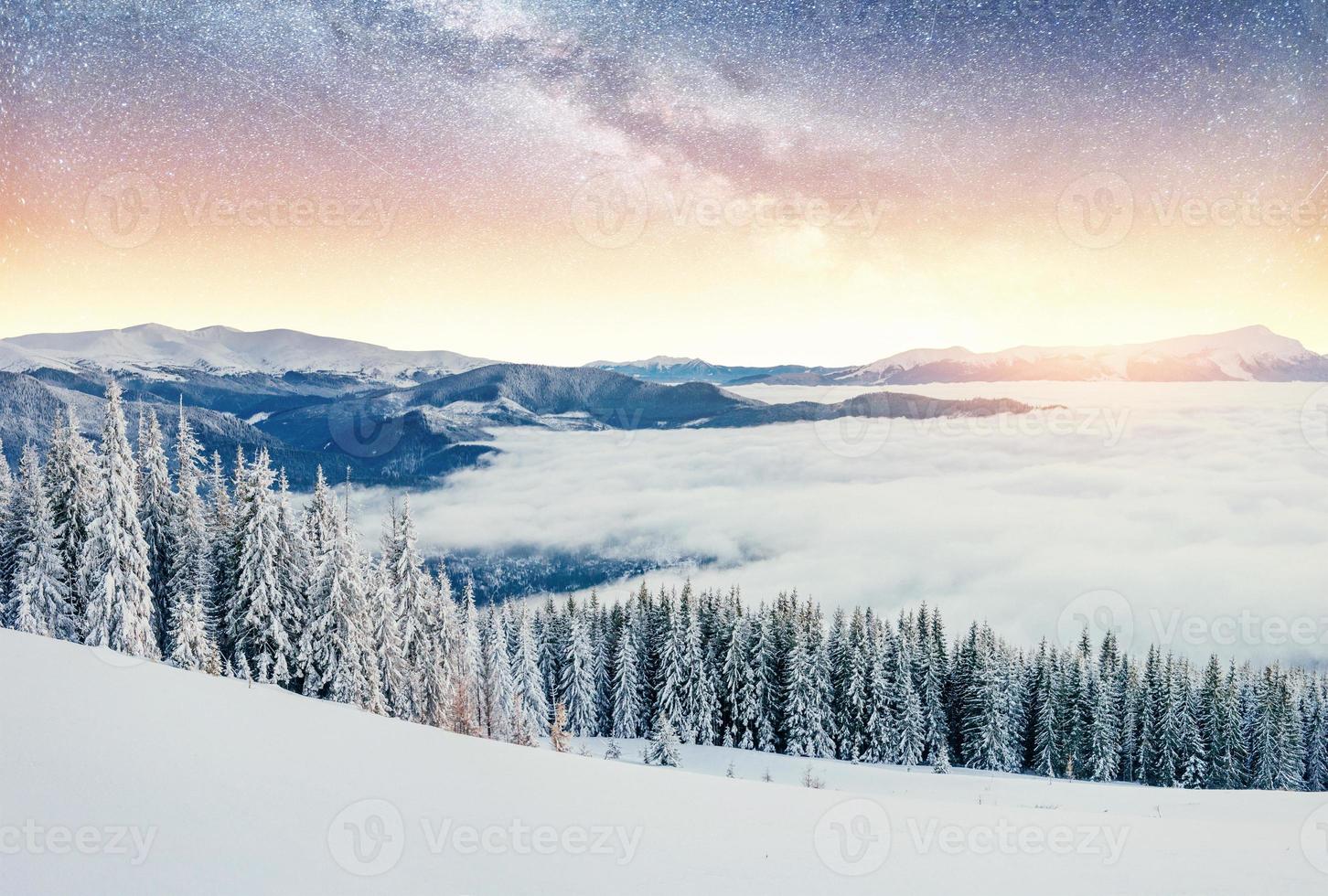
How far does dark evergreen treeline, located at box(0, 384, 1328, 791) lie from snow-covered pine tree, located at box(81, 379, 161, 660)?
9 cm

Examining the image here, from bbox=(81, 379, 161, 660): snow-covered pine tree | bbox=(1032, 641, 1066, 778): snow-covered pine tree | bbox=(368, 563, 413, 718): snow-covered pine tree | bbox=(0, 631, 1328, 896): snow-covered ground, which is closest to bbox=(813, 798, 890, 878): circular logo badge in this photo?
bbox=(0, 631, 1328, 896): snow-covered ground

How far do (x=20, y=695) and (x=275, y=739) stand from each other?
10.9ft

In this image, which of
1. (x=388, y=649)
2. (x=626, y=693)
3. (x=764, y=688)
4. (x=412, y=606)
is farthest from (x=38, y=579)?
(x=764, y=688)

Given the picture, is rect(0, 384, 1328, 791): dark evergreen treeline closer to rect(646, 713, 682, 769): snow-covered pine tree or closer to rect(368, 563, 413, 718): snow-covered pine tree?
rect(368, 563, 413, 718): snow-covered pine tree

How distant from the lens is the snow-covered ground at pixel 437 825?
21.7ft

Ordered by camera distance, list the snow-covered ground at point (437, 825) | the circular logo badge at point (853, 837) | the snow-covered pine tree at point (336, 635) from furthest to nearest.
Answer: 1. the snow-covered pine tree at point (336, 635)
2. the circular logo badge at point (853, 837)
3. the snow-covered ground at point (437, 825)

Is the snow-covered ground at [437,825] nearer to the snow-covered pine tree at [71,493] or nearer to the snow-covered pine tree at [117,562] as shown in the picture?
the snow-covered pine tree at [117,562]

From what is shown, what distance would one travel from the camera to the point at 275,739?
9.99 m

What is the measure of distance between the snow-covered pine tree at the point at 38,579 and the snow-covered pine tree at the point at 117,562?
1.73 meters

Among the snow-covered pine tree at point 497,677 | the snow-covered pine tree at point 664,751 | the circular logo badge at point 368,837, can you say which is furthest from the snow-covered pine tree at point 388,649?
the circular logo badge at point 368,837

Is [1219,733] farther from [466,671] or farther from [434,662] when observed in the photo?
[434,662]

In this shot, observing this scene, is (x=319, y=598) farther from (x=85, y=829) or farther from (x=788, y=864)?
(x=788, y=864)

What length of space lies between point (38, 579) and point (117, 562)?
3990mm

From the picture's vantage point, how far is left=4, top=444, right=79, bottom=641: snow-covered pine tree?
26281mm
